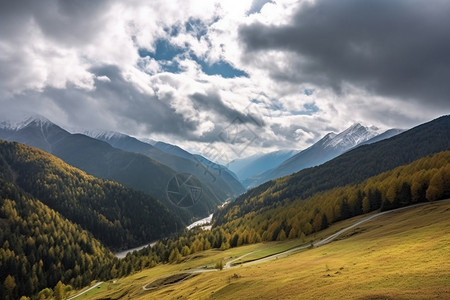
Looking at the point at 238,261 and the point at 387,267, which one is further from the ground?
the point at 387,267

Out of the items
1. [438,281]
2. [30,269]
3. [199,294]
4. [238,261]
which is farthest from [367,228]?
[30,269]

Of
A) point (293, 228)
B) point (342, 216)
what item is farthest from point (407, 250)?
point (342, 216)

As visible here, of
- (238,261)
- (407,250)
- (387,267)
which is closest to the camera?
(387,267)

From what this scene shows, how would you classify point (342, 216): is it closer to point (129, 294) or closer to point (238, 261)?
point (238, 261)

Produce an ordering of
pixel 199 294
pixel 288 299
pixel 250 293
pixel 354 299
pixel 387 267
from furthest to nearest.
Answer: pixel 199 294, pixel 250 293, pixel 387 267, pixel 288 299, pixel 354 299

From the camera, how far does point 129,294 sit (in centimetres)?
8694

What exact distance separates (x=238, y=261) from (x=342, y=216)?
70.8 meters

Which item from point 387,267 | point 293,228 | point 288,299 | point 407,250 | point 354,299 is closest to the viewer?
point 354,299

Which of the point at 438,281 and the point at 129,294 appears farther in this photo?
the point at 129,294

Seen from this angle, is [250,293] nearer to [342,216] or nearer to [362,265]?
[362,265]

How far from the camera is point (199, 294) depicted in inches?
2055

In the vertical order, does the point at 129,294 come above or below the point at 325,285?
below

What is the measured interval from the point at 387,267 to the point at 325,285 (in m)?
9.56

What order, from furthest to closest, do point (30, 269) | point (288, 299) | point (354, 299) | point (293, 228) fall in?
point (30, 269)
point (293, 228)
point (288, 299)
point (354, 299)
